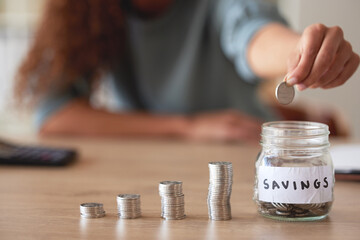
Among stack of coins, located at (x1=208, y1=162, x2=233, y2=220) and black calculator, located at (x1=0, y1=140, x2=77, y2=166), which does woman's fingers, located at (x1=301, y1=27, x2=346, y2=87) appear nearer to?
stack of coins, located at (x1=208, y1=162, x2=233, y2=220)

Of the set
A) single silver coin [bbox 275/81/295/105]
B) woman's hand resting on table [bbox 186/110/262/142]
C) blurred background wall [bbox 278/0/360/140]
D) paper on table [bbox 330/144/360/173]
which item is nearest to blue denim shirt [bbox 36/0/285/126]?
woman's hand resting on table [bbox 186/110/262/142]

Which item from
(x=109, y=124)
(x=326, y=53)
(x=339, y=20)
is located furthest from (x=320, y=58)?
(x=339, y=20)

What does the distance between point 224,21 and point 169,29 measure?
211 millimetres

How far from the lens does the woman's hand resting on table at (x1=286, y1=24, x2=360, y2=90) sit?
21.4 inches

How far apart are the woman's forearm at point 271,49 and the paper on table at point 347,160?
16 centimetres

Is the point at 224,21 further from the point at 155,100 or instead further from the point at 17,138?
the point at 17,138

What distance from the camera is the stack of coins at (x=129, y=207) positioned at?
56cm

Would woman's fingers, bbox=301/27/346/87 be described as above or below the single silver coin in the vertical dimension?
above

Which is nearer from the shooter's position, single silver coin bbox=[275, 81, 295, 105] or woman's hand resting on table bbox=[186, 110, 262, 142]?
single silver coin bbox=[275, 81, 295, 105]

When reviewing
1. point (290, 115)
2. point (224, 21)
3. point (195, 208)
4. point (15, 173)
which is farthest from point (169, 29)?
point (195, 208)

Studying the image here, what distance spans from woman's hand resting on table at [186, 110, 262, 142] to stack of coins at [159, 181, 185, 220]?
0.70 m

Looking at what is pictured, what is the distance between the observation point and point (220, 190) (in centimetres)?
56

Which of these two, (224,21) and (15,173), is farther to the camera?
(224,21)

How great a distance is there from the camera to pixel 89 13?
139 centimetres
